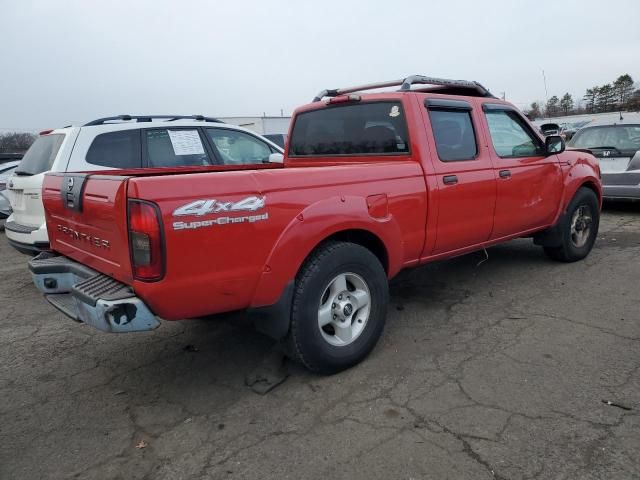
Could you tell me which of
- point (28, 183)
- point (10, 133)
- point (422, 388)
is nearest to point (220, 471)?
point (422, 388)

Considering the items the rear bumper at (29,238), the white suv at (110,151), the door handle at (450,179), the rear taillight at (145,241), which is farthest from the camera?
the white suv at (110,151)

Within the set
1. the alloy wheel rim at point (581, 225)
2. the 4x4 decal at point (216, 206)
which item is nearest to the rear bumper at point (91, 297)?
the 4x4 decal at point (216, 206)

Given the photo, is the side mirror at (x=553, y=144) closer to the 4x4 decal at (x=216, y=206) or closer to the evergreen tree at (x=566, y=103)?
the 4x4 decal at (x=216, y=206)

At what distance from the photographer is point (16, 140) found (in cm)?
2116

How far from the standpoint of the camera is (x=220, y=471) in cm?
238

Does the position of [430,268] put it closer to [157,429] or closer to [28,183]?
[157,429]

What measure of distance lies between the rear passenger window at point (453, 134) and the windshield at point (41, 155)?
396 centimetres

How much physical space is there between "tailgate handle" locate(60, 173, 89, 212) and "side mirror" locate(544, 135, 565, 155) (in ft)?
13.4

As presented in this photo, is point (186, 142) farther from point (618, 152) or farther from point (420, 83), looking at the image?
point (618, 152)

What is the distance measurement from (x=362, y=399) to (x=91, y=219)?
6.18 ft

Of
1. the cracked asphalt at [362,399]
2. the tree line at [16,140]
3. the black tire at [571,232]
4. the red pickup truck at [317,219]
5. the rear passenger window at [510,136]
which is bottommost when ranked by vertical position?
the cracked asphalt at [362,399]

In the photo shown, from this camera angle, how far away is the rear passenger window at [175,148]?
5.76 meters

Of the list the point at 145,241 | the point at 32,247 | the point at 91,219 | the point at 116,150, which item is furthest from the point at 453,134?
the point at 32,247

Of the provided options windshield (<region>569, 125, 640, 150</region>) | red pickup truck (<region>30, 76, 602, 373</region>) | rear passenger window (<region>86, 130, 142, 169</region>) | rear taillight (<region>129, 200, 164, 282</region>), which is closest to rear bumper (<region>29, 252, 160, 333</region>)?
red pickup truck (<region>30, 76, 602, 373</region>)
